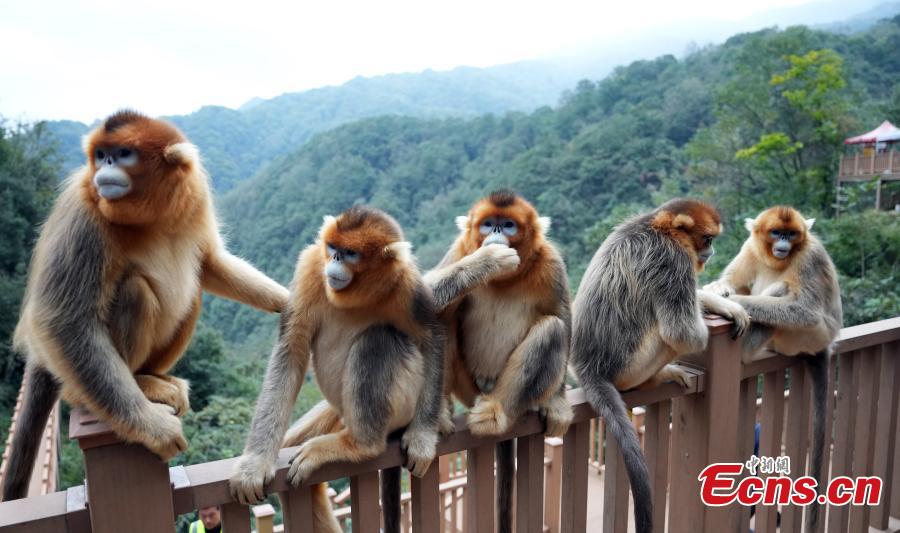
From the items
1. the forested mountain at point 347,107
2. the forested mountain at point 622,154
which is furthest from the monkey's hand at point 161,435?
the forested mountain at point 347,107

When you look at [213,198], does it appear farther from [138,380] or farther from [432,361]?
[432,361]

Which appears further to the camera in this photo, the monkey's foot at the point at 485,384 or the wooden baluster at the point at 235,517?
the monkey's foot at the point at 485,384

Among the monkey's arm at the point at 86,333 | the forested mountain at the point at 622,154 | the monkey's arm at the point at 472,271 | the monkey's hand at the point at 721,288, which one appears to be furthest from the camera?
the forested mountain at the point at 622,154

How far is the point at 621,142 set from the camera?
29.1m

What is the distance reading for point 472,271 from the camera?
221cm

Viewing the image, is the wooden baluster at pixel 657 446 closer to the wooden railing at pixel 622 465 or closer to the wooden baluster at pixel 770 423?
the wooden railing at pixel 622 465

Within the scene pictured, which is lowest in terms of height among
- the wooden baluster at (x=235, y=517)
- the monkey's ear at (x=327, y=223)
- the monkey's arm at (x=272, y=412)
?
the wooden baluster at (x=235, y=517)

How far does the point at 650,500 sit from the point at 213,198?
192 cm

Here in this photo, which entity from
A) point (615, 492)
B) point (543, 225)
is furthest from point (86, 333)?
point (615, 492)

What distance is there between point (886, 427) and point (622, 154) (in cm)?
2605

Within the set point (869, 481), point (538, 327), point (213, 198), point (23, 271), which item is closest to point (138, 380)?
point (213, 198)

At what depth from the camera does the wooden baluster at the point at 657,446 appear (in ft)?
8.35

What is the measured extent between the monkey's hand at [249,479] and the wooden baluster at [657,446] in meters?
1.57

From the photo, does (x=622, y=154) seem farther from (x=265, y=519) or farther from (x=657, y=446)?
(x=657, y=446)
